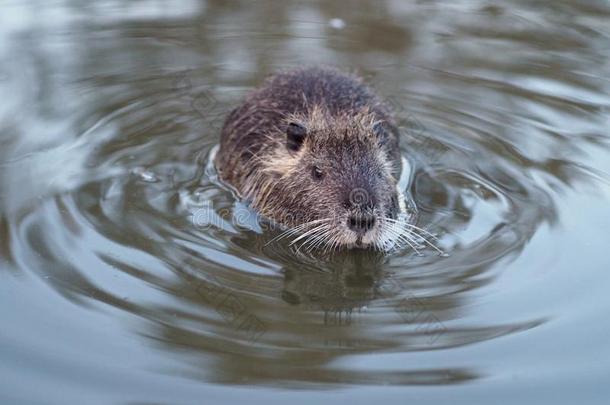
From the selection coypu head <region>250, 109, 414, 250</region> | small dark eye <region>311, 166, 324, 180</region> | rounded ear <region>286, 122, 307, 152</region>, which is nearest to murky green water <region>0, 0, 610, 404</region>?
coypu head <region>250, 109, 414, 250</region>

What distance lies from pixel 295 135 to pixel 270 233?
0.66 meters

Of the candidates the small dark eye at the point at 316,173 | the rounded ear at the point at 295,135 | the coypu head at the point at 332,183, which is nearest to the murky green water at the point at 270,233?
the coypu head at the point at 332,183

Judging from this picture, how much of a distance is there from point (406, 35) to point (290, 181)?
12.3 feet

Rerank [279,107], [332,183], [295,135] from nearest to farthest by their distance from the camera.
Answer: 1. [332,183]
2. [295,135]
3. [279,107]

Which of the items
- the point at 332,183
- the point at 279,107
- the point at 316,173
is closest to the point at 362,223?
the point at 332,183

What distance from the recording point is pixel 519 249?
566cm

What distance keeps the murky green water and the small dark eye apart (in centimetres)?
50

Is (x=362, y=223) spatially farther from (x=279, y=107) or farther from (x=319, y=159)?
(x=279, y=107)

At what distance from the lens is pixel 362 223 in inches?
221

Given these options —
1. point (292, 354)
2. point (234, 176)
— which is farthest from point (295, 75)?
point (292, 354)

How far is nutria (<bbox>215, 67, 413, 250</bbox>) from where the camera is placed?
5.77 metres

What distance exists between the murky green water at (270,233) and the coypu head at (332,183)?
0.69ft

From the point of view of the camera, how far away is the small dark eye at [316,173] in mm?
6098

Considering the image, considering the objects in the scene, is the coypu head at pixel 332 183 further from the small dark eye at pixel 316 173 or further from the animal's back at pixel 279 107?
the animal's back at pixel 279 107
